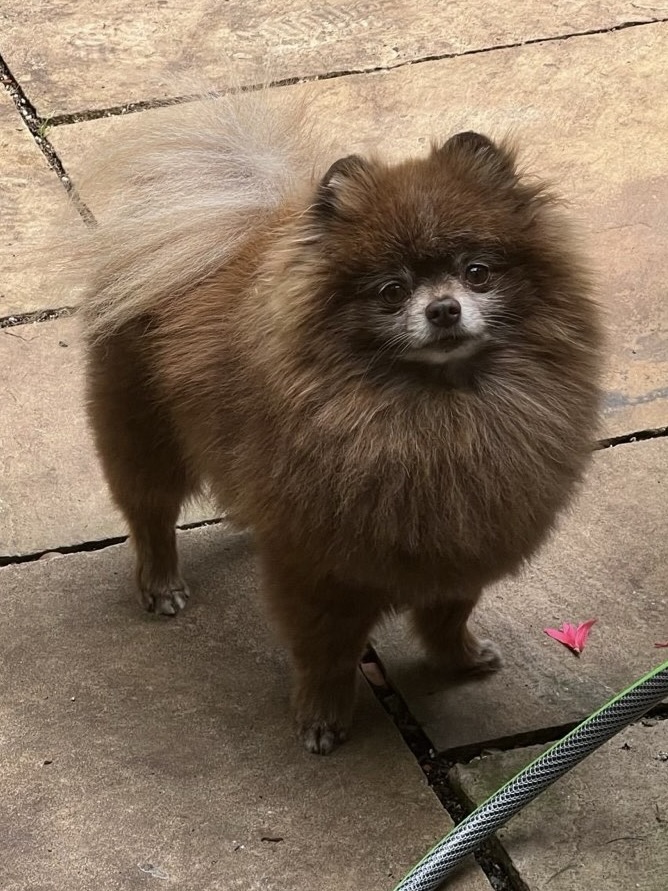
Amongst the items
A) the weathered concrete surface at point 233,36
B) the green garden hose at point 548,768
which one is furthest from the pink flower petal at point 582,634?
the weathered concrete surface at point 233,36

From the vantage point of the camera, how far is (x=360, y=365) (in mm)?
2461

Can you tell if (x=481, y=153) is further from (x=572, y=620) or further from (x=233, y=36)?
(x=233, y=36)

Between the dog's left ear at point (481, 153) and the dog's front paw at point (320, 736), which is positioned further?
the dog's front paw at point (320, 736)

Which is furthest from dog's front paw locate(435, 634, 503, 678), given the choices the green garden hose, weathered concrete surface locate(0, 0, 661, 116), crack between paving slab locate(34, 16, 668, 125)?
weathered concrete surface locate(0, 0, 661, 116)

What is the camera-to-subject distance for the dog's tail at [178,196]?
111 inches

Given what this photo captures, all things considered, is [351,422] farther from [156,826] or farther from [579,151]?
[579,151]

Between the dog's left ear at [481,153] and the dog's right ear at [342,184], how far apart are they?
17cm

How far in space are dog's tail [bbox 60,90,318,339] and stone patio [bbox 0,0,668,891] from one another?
23cm

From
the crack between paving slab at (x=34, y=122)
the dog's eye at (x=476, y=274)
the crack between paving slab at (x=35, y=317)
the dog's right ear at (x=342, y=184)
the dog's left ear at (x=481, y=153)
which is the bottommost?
the crack between paving slab at (x=35, y=317)

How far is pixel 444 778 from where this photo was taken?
279 centimetres

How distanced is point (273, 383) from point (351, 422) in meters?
0.19

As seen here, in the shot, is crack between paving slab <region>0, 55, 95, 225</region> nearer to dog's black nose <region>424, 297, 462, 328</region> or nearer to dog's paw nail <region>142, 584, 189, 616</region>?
dog's paw nail <region>142, 584, 189, 616</region>

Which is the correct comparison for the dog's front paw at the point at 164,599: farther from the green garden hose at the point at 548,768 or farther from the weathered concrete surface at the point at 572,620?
the green garden hose at the point at 548,768

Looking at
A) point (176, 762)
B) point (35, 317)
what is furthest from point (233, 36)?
point (176, 762)
